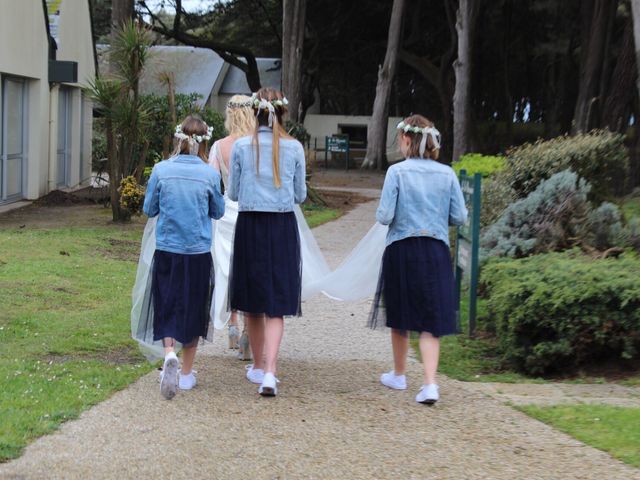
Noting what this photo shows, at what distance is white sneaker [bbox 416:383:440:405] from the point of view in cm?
590

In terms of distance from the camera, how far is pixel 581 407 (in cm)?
586

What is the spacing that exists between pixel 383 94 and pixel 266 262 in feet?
96.0

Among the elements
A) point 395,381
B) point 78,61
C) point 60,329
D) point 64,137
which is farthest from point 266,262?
point 78,61

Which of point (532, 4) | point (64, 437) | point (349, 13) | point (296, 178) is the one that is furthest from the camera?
point (349, 13)

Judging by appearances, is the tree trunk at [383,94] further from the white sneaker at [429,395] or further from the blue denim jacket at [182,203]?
the white sneaker at [429,395]

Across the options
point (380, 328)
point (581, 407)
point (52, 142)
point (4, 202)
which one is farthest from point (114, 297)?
point (52, 142)

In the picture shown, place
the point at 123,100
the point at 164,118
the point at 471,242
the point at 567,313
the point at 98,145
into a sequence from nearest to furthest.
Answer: the point at 567,313
the point at 471,242
the point at 123,100
the point at 164,118
the point at 98,145

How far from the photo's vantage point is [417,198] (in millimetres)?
6027

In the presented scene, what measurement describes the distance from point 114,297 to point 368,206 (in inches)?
511

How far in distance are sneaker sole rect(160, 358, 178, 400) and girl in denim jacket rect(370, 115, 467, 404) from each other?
56.3 inches

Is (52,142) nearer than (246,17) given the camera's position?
Yes

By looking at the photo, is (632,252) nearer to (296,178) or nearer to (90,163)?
(296,178)

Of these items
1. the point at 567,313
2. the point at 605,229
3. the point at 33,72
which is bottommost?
the point at 567,313

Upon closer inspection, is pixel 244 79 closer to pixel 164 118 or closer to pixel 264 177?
pixel 164 118
